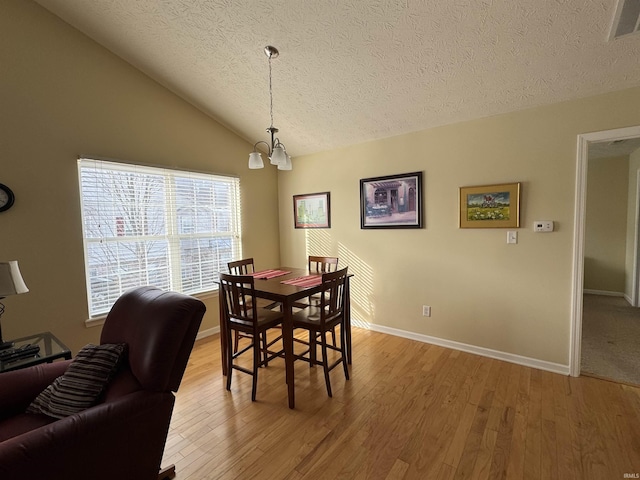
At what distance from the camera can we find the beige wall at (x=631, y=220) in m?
4.12

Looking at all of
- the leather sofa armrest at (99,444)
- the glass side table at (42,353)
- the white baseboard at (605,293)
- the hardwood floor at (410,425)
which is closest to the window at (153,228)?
the glass side table at (42,353)

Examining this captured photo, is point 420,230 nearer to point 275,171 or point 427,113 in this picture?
point 427,113

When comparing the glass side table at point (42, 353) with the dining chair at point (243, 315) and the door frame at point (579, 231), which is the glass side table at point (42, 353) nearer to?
the dining chair at point (243, 315)

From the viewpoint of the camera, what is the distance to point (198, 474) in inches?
62.0

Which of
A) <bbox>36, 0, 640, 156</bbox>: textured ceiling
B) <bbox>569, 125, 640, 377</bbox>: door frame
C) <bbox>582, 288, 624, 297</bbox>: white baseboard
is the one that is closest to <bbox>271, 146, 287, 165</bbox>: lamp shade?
<bbox>36, 0, 640, 156</bbox>: textured ceiling

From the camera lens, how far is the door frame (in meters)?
2.27

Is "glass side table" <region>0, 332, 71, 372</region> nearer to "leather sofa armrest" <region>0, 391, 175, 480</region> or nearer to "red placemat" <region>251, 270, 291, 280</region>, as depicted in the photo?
"leather sofa armrest" <region>0, 391, 175, 480</region>

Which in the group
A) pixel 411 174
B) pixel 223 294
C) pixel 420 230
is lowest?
pixel 223 294

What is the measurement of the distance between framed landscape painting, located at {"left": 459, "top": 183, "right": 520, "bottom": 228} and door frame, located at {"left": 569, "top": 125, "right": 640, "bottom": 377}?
16.1 inches

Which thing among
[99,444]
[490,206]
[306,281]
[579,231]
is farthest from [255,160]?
[579,231]

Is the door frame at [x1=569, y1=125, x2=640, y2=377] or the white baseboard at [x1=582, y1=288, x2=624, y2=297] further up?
the door frame at [x1=569, y1=125, x2=640, y2=377]

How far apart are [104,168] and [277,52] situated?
76.1 inches

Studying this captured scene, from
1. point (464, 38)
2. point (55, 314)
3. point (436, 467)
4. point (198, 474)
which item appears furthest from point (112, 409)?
point (464, 38)

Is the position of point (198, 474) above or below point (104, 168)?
below
